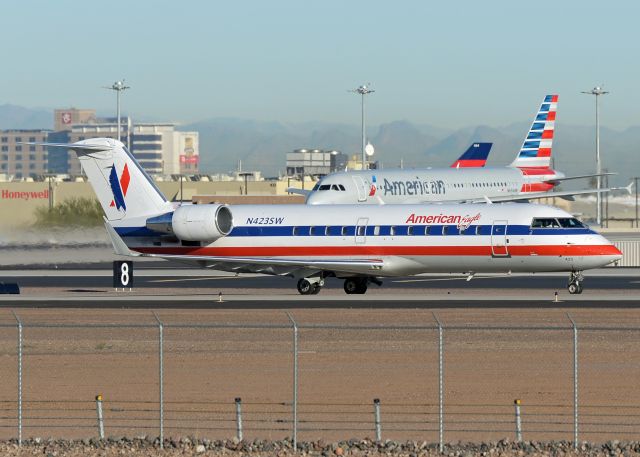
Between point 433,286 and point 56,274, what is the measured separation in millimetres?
21892

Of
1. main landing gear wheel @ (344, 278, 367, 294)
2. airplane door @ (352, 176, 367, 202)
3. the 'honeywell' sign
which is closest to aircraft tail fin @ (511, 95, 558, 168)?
airplane door @ (352, 176, 367, 202)

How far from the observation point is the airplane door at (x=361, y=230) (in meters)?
49.1

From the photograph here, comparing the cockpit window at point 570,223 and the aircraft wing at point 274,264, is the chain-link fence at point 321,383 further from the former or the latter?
the aircraft wing at point 274,264

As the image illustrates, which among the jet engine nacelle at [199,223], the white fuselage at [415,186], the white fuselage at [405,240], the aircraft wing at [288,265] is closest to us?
the white fuselage at [405,240]

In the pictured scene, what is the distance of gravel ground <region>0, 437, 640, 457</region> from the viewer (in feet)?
65.1

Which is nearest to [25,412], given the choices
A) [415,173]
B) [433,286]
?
[433,286]

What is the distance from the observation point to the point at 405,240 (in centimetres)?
4850

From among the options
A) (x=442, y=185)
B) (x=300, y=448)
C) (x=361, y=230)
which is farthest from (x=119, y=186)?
(x=442, y=185)

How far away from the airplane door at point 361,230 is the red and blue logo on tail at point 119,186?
31.9 ft

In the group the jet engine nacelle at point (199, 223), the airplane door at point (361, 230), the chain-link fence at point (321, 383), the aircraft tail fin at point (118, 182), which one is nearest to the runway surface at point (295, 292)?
the airplane door at point (361, 230)

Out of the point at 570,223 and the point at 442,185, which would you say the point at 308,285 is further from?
the point at 442,185

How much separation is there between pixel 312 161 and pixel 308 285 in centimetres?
14464

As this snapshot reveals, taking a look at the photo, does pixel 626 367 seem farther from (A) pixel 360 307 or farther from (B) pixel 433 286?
(B) pixel 433 286

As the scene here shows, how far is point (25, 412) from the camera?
24031 mm
